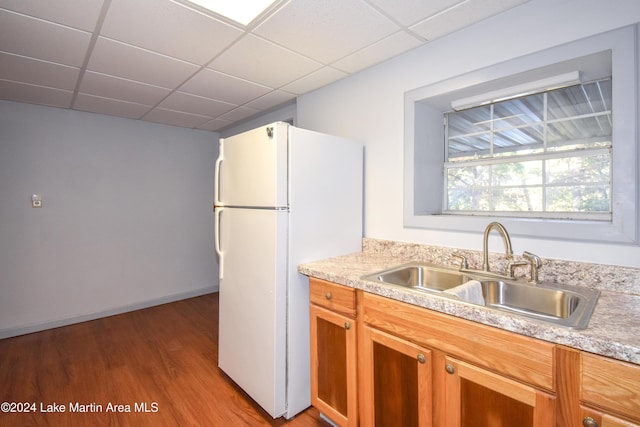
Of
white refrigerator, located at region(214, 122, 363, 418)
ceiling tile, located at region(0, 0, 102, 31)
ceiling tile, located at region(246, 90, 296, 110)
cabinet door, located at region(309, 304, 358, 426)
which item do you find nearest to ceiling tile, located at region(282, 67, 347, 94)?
ceiling tile, located at region(246, 90, 296, 110)

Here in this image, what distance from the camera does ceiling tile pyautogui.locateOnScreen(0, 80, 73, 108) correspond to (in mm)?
2504

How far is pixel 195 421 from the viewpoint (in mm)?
1749

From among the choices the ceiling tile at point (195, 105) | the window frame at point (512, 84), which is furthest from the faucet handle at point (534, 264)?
the ceiling tile at point (195, 105)

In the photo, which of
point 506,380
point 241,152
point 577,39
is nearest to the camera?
point 506,380

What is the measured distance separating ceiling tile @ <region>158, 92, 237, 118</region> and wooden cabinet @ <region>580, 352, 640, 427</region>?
316 cm

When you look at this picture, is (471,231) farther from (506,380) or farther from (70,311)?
(70,311)

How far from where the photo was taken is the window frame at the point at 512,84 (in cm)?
122

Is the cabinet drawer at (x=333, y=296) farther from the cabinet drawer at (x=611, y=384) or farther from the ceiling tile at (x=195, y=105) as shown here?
the ceiling tile at (x=195, y=105)

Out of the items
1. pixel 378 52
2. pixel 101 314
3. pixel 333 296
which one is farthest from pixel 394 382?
pixel 101 314

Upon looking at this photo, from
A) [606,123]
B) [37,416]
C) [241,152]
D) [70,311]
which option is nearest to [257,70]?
[241,152]

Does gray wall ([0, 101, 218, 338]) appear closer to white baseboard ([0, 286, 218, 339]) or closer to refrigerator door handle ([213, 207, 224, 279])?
white baseboard ([0, 286, 218, 339])

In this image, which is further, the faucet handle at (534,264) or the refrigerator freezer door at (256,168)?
the refrigerator freezer door at (256,168)

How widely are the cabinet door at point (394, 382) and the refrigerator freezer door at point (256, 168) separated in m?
0.89

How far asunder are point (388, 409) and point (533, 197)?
1.40 metres
